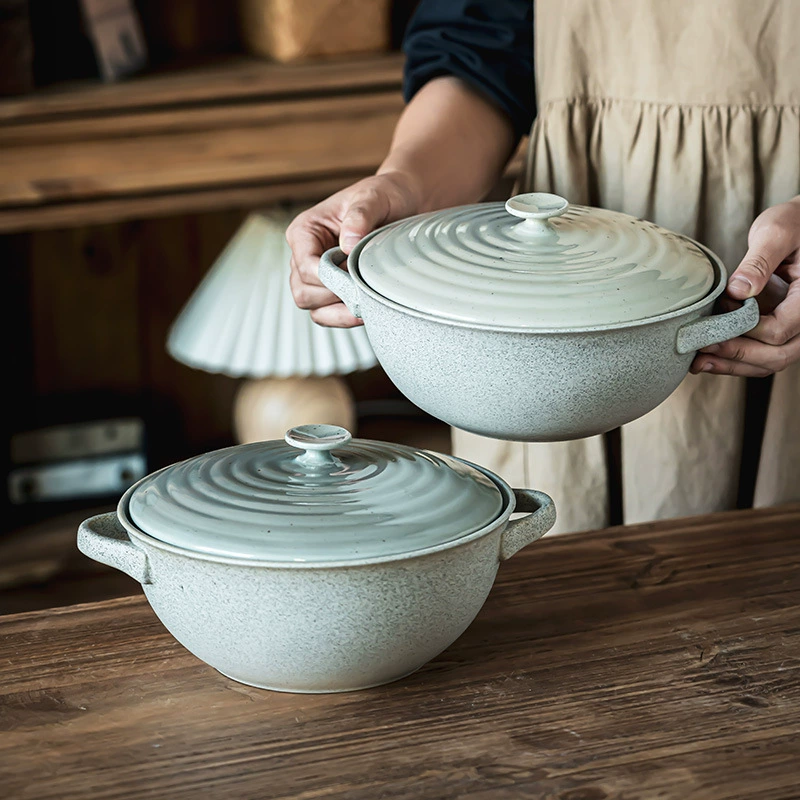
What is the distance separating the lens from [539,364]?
0.66m

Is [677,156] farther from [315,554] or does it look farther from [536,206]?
[315,554]

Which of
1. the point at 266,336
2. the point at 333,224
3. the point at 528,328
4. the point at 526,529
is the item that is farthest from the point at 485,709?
the point at 266,336

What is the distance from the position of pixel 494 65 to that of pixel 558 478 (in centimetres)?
41

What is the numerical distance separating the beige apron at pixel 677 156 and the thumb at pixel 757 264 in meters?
0.19

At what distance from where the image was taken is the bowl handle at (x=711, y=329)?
68cm

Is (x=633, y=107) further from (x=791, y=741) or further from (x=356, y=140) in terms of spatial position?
(x=356, y=140)

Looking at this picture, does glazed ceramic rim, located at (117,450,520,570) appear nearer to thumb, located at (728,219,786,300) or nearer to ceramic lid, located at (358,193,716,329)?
ceramic lid, located at (358,193,716,329)

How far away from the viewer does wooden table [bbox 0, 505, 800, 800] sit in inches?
22.9

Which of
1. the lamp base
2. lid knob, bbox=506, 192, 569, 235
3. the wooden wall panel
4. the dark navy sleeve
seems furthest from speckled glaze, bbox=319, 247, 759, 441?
the wooden wall panel

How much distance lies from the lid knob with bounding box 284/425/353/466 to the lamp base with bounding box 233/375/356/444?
1.10 m

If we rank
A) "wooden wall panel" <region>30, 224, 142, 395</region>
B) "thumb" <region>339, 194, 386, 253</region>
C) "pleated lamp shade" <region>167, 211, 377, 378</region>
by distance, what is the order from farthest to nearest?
1. "wooden wall panel" <region>30, 224, 142, 395</region>
2. "pleated lamp shade" <region>167, 211, 377, 378</region>
3. "thumb" <region>339, 194, 386, 253</region>

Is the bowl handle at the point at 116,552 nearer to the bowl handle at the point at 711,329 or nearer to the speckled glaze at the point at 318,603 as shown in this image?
the speckled glaze at the point at 318,603

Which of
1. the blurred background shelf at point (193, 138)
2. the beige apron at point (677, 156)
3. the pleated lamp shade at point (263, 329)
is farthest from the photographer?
the pleated lamp shade at point (263, 329)

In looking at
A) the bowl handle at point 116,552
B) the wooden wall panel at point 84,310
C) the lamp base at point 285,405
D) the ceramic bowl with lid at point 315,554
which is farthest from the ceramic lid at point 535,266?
the wooden wall panel at point 84,310
